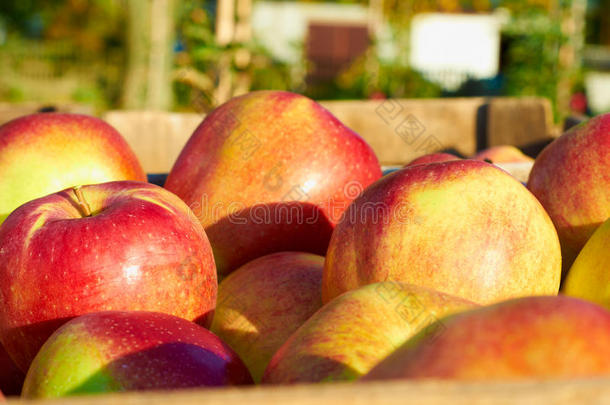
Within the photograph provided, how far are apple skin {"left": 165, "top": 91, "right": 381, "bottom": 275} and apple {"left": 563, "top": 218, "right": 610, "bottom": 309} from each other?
538 millimetres

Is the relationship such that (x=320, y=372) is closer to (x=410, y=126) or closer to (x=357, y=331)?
(x=357, y=331)

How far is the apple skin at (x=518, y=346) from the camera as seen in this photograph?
0.56m

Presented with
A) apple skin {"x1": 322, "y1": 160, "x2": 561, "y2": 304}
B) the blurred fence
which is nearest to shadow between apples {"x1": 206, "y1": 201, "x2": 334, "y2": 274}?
apple skin {"x1": 322, "y1": 160, "x2": 561, "y2": 304}

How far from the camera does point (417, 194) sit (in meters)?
1.05

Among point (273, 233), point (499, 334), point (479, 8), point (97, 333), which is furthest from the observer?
point (479, 8)

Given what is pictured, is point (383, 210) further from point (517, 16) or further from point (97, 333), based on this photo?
point (517, 16)

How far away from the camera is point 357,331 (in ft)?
2.65

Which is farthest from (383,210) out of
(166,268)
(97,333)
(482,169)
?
(97,333)

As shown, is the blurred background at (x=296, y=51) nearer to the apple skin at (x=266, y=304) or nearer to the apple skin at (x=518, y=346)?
the apple skin at (x=266, y=304)

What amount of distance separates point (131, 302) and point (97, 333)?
16 centimetres

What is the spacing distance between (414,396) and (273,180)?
3.52 feet

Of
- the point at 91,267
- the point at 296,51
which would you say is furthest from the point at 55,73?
the point at 91,267

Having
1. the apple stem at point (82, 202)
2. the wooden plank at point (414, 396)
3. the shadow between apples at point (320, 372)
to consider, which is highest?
the wooden plank at point (414, 396)

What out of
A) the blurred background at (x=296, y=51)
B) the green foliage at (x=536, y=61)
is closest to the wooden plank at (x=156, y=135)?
the blurred background at (x=296, y=51)
